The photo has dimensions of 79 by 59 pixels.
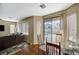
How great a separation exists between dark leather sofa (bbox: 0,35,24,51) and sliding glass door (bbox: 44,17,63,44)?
0.41 meters

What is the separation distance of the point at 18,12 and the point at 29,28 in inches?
11.8

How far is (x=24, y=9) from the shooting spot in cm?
164

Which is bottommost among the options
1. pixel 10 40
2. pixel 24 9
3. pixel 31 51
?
pixel 31 51

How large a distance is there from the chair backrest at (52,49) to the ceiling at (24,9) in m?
0.50

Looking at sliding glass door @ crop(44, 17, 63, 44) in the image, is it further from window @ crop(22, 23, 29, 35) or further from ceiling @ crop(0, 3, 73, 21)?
window @ crop(22, 23, 29, 35)

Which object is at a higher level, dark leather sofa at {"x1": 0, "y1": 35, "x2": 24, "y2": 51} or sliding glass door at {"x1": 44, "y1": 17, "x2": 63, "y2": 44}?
sliding glass door at {"x1": 44, "y1": 17, "x2": 63, "y2": 44}

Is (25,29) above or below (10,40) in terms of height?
above

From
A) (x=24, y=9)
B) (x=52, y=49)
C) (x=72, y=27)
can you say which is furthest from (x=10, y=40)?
(x=72, y=27)

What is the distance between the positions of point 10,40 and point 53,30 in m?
0.69

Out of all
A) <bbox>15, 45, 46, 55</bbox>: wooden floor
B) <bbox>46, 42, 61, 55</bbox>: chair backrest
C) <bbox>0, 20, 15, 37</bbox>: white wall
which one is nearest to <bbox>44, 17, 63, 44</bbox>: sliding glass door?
<bbox>46, 42, 61, 55</bbox>: chair backrest

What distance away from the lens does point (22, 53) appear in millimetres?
1681

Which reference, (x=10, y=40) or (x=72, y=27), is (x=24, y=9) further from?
(x=72, y=27)

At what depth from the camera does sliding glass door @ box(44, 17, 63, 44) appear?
1.66m

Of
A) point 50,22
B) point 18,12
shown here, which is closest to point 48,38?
point 50,22
